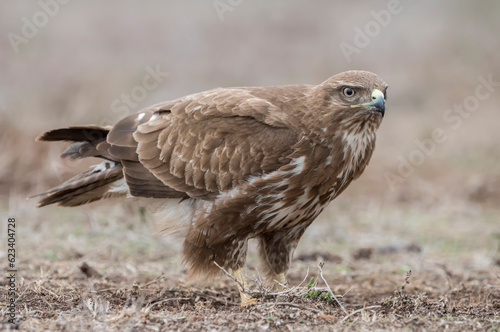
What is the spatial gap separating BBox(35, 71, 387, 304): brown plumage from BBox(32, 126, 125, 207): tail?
0.4 inches

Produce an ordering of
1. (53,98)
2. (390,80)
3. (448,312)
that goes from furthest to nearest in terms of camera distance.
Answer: (390,80) < (53,98) < (448,312)

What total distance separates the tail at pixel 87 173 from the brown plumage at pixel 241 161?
1cm

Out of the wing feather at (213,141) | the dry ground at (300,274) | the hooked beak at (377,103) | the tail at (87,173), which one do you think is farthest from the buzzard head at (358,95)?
the tail at (87,173)

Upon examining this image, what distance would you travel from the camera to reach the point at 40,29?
64.5 ft

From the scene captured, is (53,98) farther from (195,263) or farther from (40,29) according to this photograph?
(195,263)

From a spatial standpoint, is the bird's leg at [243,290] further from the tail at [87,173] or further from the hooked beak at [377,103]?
the hooked beak at [377,103]

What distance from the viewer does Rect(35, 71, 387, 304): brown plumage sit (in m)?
5.15

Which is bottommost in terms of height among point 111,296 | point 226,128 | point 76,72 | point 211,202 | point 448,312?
point 76,72

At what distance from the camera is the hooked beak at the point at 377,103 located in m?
Answer: 5.05

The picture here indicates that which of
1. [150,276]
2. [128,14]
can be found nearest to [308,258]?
[150,276]

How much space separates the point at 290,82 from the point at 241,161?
39.3 feet

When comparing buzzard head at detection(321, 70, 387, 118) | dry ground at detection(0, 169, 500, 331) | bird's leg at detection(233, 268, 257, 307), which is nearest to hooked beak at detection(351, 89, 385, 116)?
buzzard head at detection(321, 70, 387, 118)

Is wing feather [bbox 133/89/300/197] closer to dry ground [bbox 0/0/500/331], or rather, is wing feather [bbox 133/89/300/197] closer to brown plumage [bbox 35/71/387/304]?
brown plumage [bbox 35/71/387/304]

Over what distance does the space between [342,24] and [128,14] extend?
262 inches
